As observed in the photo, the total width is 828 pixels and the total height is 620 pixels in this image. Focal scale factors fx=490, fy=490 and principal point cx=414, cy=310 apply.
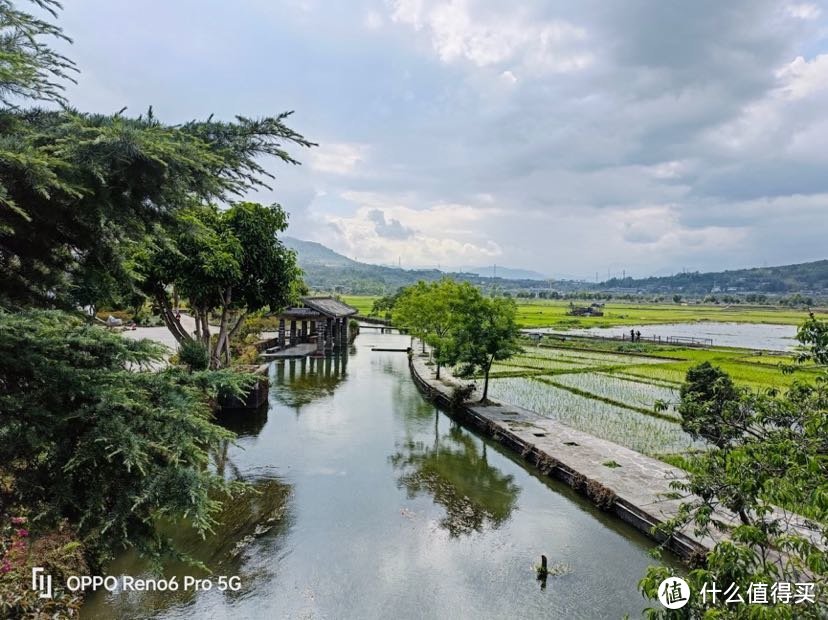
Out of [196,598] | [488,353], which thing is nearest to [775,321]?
[488,353]

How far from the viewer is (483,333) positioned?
18.4 metres

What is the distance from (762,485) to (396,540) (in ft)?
22.2

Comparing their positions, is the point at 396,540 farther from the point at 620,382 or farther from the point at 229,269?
the point at 620,382

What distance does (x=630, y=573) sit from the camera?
8.37 metres

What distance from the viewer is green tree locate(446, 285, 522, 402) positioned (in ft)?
60.2

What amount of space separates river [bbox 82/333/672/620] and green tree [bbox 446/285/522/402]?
349 centimetres

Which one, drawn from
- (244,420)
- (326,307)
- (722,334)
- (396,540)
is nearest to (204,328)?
(244,420)

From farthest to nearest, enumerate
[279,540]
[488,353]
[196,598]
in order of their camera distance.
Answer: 1. [488,353]
2. [279,540]
3. [196,598]

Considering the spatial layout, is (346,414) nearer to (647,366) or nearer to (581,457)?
(581,457)

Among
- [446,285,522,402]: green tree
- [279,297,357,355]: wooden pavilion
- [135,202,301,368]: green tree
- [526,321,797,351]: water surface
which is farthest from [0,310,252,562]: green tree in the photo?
[526,321,797,351]: water surface

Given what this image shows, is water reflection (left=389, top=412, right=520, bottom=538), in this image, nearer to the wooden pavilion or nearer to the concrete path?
the concrete path

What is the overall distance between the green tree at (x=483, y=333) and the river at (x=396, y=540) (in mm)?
3492

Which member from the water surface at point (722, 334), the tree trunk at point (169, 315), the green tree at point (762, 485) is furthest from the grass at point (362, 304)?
the green tree at point (762, 485)

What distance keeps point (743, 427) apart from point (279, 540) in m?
7.89
